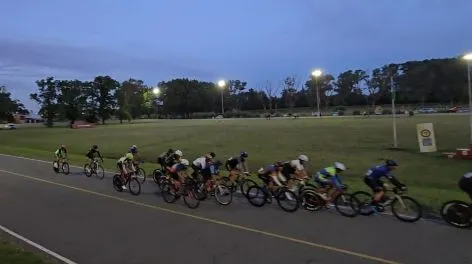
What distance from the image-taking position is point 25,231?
13.1m

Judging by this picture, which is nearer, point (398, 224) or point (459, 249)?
point (459, 249)

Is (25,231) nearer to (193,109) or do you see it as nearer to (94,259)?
(94,259)

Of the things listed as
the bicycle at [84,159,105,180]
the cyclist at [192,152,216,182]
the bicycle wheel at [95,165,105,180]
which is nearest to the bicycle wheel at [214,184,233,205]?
the cyclist at [192,152,216,182]

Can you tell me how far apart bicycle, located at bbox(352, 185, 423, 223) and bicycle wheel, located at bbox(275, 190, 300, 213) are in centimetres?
174

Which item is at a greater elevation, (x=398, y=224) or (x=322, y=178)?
(x=322, y=178)

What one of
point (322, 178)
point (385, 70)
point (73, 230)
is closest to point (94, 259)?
point (73, 230)

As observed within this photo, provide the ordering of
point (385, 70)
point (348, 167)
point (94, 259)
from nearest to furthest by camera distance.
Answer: point (94, 259) → point (348, 167) → point (385, 70)

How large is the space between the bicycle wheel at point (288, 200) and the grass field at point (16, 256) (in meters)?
6.80

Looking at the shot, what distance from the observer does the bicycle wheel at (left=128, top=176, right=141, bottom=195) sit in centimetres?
1866

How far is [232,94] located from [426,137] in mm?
149962

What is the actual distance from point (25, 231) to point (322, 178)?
777cm

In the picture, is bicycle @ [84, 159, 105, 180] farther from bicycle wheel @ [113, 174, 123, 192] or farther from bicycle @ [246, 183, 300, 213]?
bicycle @ [246, 183, 300, 213]

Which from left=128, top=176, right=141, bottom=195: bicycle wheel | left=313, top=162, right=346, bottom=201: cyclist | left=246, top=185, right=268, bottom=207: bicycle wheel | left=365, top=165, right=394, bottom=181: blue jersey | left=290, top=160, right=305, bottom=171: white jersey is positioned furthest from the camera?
left=128, top=176, right=141, bottom=195: bicycle wheel

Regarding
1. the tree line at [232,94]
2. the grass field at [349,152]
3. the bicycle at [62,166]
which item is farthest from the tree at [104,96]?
the bicycle at [62,166]
